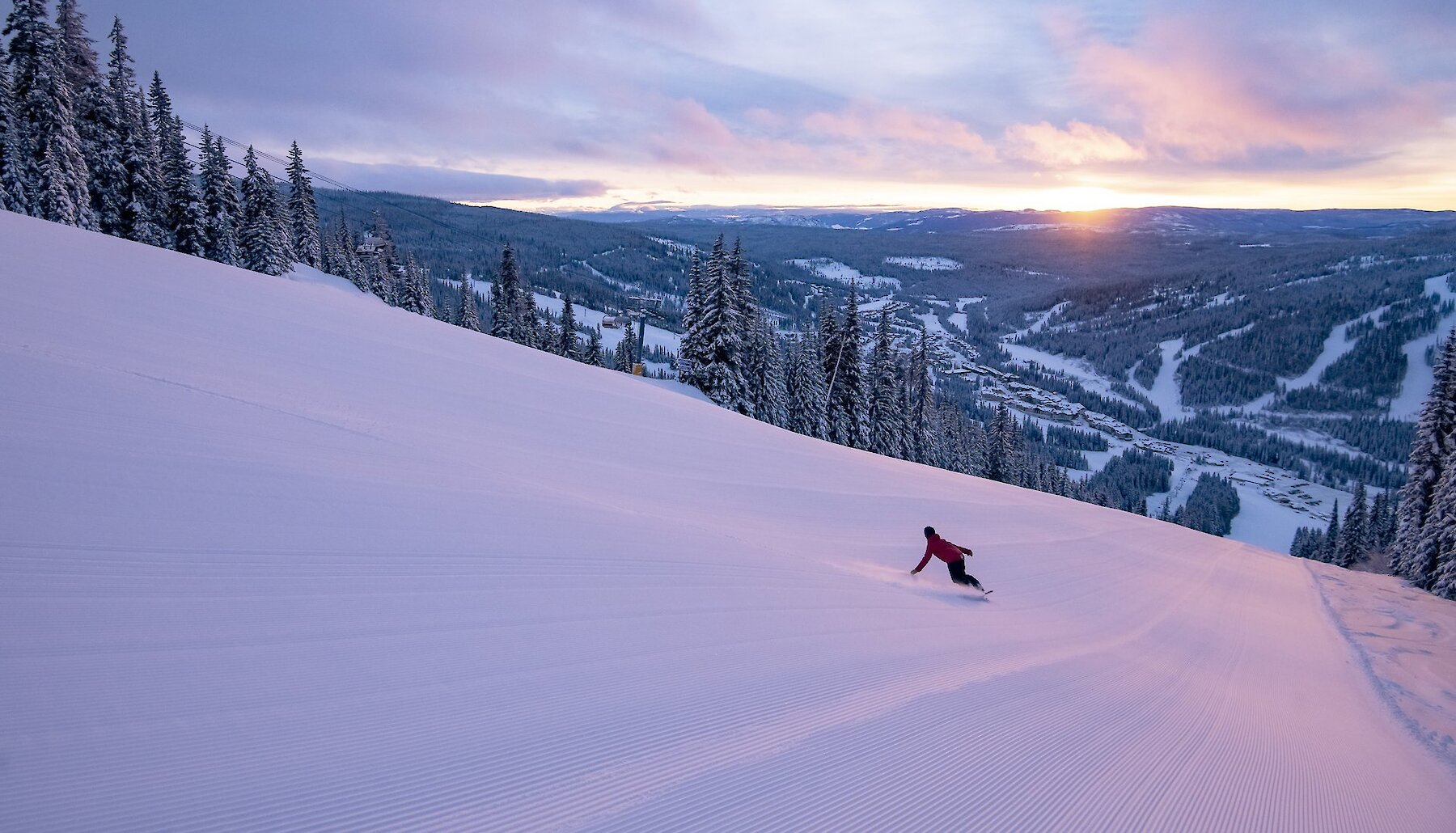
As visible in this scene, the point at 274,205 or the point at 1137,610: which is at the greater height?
the point at 274,205

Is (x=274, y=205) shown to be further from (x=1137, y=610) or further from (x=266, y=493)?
(x=1137, y=610)

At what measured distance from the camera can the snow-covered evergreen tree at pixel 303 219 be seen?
50719 mm

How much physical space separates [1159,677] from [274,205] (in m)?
52.9

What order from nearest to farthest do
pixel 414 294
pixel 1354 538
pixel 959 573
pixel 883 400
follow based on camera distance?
pixel 959 573 → pixel 883 400 → pixel 1354 538 → pixel 414 294

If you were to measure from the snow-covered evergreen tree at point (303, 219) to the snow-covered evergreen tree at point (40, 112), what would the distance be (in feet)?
73.0

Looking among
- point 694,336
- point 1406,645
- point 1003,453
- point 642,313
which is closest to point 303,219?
point 642,313

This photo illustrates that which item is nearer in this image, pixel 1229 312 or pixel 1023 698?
pixel 1023 698

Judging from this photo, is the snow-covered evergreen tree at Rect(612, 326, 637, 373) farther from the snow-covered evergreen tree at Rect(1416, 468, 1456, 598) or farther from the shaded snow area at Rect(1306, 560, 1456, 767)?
the snow-covered evergreen tree at Rect(1416, 468, 1456, 598)

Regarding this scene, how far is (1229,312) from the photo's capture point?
7731 inches

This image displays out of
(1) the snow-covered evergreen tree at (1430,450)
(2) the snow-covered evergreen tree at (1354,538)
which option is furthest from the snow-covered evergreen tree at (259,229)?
(2) the snow-covered evergreen tree at (1354,538)

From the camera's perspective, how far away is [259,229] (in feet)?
124

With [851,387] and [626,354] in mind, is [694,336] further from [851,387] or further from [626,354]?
[626,354]

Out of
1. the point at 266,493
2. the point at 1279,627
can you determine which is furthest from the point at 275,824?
the point at 1279,627

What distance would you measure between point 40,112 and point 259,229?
10.7 meters
